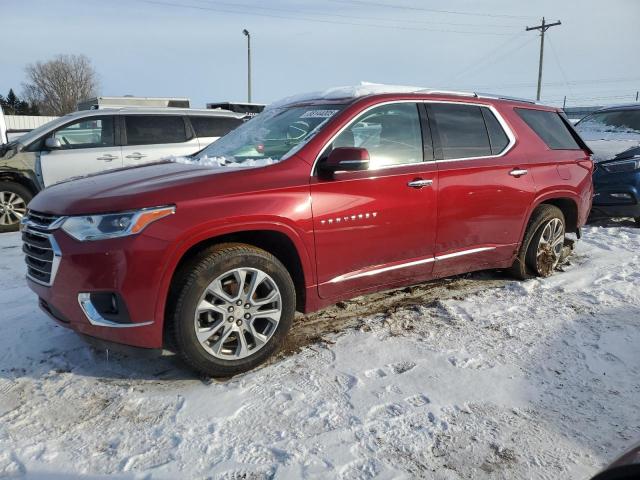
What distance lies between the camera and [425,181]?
12.0 ft

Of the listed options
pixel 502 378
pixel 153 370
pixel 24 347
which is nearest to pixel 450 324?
pixel 502 378

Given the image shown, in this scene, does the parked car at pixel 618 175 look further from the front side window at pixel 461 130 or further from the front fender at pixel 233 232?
the front fender at pixel 233 232

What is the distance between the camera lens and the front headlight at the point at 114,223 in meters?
2.66

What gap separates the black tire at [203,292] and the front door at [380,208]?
1.08 feet

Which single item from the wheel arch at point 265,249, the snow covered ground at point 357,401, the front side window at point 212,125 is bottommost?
the snow covered ground at point 357,401

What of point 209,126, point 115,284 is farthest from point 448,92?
point 209,126

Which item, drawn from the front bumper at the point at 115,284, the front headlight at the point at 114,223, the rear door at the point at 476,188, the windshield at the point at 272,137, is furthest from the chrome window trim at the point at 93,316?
the rear door at the point at 476,188

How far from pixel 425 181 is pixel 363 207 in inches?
24.3

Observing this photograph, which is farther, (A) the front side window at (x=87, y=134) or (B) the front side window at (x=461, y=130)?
(A) the front side window at (x=87, y=134)

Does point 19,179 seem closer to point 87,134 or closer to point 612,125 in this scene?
point 87,134

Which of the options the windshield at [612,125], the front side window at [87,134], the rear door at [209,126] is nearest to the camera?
the front side window at [87,134]

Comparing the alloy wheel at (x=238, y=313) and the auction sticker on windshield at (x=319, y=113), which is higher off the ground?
the auction sticker on windshield at (x=319, y=113)

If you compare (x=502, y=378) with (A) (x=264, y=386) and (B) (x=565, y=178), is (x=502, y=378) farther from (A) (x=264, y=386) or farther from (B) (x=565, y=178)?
(B) (x=565, y=178)

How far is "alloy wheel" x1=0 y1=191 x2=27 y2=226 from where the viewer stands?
706 cm
